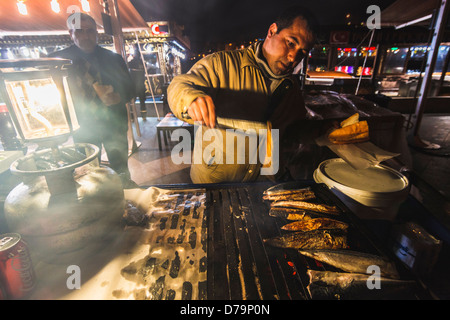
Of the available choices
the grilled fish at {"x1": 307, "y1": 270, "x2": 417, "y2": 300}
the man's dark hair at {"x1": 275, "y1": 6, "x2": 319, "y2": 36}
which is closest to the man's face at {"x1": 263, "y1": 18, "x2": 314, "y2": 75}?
Answer: the man's dark hair at {"x1": 275, "y1": 6, "x2": 319, "y2": 36}

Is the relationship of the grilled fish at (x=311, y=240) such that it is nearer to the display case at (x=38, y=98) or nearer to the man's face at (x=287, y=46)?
the display case at (x=38, y=98)

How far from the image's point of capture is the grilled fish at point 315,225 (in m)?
1.46

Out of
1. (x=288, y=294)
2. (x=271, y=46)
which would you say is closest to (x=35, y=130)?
(x=288, y=294)

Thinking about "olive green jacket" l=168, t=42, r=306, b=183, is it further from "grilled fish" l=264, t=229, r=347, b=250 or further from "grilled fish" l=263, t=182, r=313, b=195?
"grilled fish" l=264, t=229, r=347, b=250

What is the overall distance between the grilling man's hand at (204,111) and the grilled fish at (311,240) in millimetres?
869

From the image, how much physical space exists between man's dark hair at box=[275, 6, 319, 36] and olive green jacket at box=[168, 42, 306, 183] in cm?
36

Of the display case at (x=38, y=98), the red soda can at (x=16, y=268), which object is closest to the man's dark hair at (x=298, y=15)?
the display case at (x=38, y=98)

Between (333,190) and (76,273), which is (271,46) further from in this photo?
(76,273)

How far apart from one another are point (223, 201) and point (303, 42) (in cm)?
164

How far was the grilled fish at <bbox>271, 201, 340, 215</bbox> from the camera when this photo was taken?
1.60 metres

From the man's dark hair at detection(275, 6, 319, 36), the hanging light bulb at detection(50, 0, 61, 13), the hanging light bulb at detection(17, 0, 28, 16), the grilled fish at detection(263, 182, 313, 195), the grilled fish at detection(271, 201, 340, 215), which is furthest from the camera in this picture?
the hanging light bulb at detection(50, 0, 61, 13)

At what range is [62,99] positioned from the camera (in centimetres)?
Result: 124
